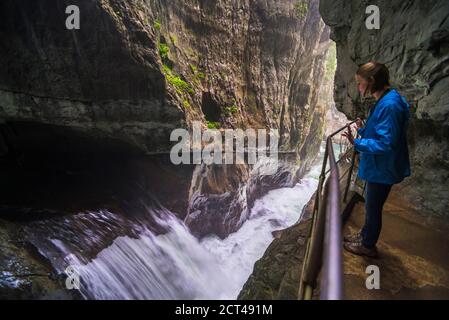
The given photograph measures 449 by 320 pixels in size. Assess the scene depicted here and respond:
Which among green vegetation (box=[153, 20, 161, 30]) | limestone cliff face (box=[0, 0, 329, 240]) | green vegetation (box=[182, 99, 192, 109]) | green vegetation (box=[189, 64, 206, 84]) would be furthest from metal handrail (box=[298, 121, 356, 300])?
green vegetation (box=[189, 64, 206, 84])

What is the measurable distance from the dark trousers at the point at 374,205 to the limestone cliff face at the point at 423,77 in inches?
76.1

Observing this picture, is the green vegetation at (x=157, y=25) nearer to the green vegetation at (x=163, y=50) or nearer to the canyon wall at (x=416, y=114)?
the green vegetation at (x=163, y=50)

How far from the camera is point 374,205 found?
253 centimetres

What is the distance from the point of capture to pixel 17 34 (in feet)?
21.6

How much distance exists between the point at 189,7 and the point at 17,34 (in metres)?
6.69

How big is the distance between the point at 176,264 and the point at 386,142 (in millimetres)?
7422

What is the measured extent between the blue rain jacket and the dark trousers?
11cm

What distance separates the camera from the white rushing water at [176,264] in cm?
563

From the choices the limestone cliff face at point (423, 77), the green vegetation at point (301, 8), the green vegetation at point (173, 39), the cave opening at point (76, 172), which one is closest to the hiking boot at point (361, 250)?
the limestone cliff face at point (423, 77)

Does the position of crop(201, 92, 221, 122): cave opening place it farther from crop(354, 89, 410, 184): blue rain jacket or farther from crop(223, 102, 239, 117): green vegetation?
crop(354, 89, 410, 184): blue rain jacket

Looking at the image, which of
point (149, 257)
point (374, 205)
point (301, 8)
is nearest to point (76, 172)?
point (149, 257)

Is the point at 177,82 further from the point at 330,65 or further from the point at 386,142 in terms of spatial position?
the point at 330,65
